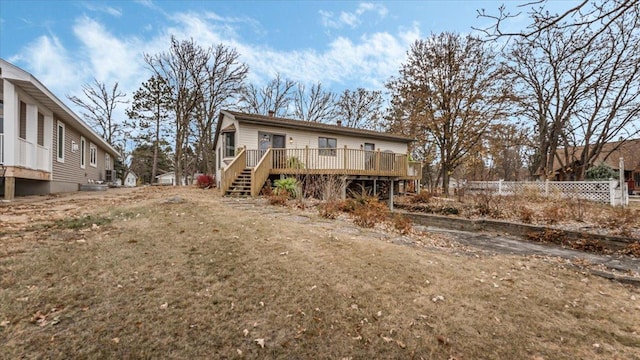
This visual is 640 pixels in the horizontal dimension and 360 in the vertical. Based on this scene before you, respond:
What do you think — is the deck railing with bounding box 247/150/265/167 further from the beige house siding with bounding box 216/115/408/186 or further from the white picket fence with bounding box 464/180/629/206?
the white picket fence with bounding box 464/180/629/206

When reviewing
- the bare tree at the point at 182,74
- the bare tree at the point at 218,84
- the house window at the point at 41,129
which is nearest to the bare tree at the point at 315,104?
the bare tree at the point at 218,84

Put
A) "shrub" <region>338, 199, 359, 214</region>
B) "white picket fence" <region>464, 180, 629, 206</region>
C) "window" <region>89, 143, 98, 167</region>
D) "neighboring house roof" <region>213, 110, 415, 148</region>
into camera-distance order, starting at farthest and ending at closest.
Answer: "window" <region>89, 143, 98, 167</region>, "neighboring house roof" <region>213, 110, 415, 148</region>, "white picket fence" <region>464, 180, 629, 206</region>, "shrub" <region>338, 199, 359, 214</region>

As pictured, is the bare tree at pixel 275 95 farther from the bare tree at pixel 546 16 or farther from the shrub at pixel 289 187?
the bare tree at pixel 546 16

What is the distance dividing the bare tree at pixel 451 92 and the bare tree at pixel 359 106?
872 centimetres

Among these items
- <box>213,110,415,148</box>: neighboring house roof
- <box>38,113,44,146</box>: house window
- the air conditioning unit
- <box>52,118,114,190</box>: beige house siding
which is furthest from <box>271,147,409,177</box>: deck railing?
the air conditioning unit

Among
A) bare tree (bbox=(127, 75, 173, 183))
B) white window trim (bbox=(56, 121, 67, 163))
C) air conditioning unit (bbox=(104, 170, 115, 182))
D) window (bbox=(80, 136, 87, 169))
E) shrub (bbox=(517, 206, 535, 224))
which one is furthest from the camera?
bare tree (bbox=(127, 75, 173, 183))

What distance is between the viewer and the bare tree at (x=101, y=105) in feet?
89.7

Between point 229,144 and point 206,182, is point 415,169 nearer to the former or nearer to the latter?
point 229,144

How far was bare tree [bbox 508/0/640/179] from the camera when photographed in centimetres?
1505

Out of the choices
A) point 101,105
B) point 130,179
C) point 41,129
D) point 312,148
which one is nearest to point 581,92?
point 312,148

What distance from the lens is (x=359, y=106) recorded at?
96.6 feet

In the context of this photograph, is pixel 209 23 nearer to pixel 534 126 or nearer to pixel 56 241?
pixel 56 241

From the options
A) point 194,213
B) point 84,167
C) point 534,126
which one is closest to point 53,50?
point 84,167

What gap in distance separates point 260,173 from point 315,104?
2123 cm
